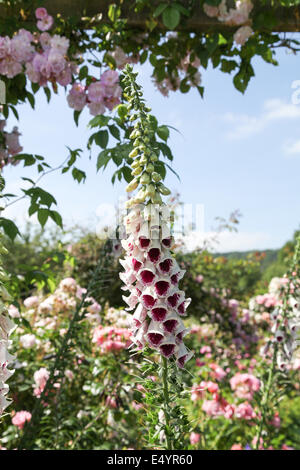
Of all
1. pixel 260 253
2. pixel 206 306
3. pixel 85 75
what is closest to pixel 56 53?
pixel 85 75

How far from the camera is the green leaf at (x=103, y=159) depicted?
1793 mm

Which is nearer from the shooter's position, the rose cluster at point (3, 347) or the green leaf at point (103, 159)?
the rose cluster at point (3, 347)

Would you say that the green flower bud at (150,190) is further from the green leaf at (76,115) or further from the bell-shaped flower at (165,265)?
the green leaf at (76,115)

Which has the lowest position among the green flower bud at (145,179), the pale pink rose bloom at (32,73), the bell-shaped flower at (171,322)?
the bell-shaped flower at (171,322)

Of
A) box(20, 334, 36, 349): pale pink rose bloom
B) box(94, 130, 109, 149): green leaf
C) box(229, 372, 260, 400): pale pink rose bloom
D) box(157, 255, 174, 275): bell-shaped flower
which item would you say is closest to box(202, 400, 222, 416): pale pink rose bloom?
box(229, 372, 260, 400): pale pink rose bloom

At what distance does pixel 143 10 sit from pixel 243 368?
3435 mm

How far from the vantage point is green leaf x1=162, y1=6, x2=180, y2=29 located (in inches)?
83.4

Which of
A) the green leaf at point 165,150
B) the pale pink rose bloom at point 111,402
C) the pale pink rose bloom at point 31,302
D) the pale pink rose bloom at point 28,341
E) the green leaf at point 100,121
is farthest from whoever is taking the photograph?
the pale pink rose bloom at point 31,302

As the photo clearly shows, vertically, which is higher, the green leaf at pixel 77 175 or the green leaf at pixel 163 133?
the green leaf at pixel 77 175

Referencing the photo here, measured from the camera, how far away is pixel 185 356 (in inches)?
40.7

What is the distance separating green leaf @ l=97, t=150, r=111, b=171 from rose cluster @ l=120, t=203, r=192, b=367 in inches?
32.0

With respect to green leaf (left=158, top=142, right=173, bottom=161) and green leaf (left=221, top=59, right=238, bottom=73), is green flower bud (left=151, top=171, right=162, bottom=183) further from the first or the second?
green leaf (left=221, top=59, right=238, bottom=73)

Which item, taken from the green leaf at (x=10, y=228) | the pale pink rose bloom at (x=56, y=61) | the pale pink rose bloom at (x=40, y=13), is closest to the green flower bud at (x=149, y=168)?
the green leaf at (x=10, y=228)

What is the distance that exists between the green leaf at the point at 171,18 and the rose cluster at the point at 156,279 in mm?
1505
